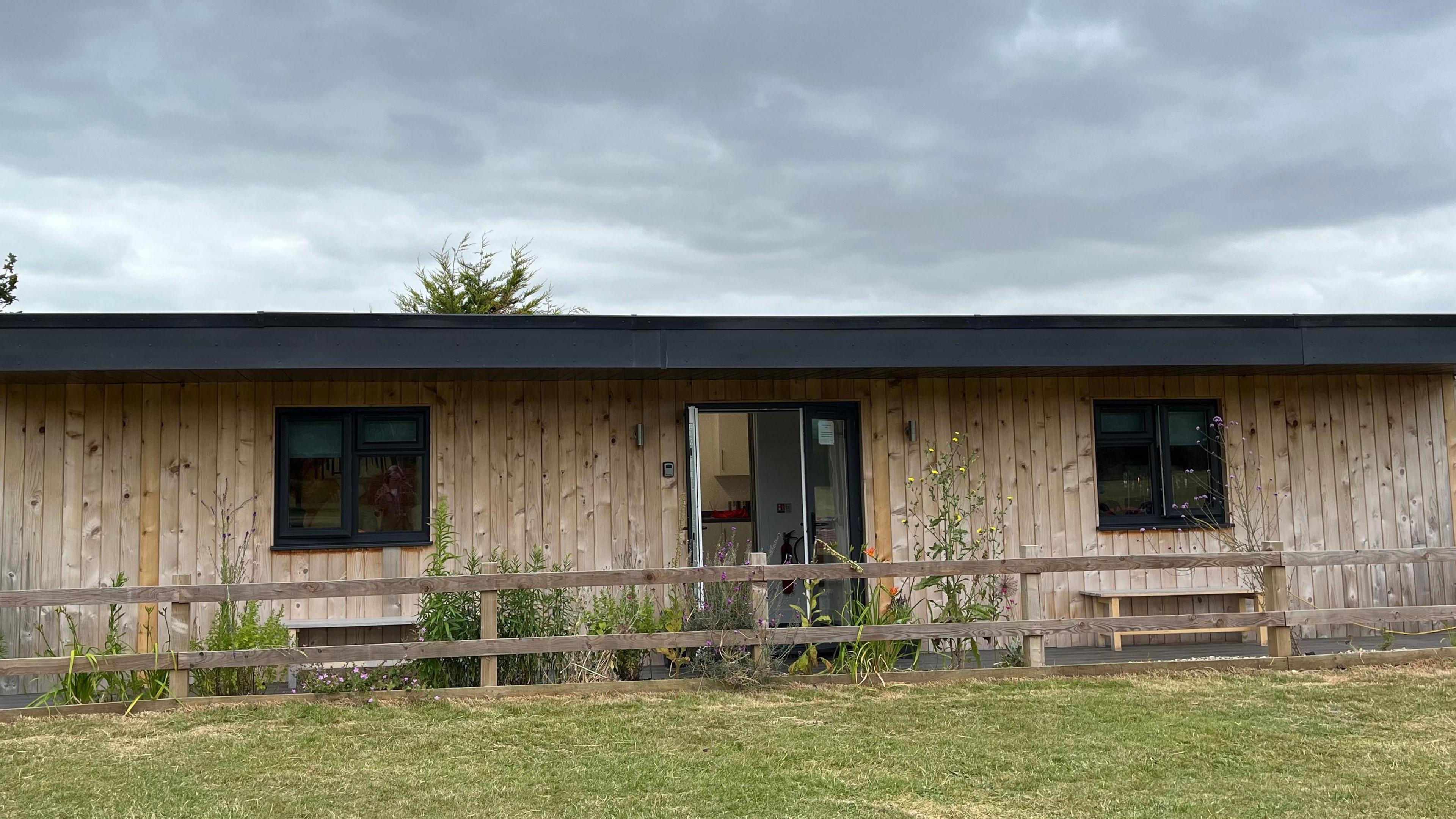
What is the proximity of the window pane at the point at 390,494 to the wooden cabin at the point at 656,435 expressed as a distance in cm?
2

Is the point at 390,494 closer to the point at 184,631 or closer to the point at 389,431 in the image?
the point at 389,431

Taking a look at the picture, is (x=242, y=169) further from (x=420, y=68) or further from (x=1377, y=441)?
(x=1377, y=441)

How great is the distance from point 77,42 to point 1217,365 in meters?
17.6

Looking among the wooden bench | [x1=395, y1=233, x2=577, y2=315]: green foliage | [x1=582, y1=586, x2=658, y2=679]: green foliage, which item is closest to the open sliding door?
[x1=582, y1=586, x2=658, y2=679]: green foliage

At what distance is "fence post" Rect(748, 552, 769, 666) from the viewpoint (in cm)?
658

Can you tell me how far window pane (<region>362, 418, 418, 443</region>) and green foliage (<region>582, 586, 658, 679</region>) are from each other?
2.05 meters

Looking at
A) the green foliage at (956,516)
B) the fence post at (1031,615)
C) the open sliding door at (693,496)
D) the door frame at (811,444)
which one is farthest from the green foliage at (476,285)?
the fence post at (1031,615)

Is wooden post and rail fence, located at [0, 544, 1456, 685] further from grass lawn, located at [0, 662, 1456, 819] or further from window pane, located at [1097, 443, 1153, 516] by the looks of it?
window pane, located at [1097, 443, 1153, 516]

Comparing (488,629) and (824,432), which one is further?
(824,432)

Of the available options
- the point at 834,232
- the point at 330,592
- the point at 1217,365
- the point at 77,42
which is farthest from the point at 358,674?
the point at 834,232

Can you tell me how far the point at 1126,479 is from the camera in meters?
9.10

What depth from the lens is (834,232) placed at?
1082 inches

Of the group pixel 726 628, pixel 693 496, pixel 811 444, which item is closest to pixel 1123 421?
pixel 811 444

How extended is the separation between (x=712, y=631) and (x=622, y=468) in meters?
2.17
